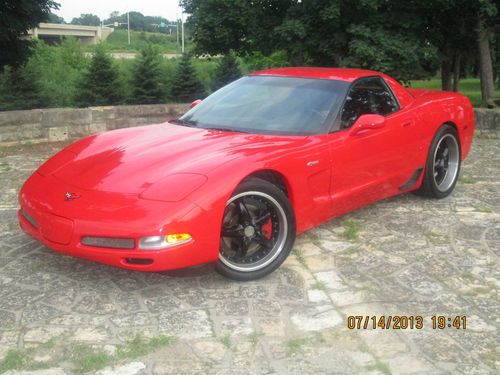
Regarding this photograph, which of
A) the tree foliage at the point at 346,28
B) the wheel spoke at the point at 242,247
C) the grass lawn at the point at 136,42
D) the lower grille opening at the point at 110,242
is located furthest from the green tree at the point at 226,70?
the grass lawn at the point at 136,42

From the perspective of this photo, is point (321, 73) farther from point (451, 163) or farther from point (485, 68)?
point (485, 68)

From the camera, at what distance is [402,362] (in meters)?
2.72

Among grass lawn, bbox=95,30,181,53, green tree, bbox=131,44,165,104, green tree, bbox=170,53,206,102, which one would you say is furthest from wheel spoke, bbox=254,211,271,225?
grass lawn, bbox=95,30,181,53

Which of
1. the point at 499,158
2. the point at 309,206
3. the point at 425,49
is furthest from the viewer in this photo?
the point at 425,49

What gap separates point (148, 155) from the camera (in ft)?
12.4

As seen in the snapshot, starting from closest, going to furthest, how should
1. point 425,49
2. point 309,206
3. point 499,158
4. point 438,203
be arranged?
point 309,206 → point 438,203 → point 499,158 → point 425,49

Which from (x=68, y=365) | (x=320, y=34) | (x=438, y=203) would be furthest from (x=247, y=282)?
(x=320, y=34)

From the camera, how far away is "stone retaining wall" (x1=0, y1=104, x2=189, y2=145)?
7988 millimetres

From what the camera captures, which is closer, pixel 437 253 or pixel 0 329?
pixel 0 329

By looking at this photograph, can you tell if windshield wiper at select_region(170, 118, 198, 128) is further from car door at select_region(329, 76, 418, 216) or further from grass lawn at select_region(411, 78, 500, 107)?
grass lawn at select_region(411, 78, 500, 107)

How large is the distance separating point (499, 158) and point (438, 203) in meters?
2.55

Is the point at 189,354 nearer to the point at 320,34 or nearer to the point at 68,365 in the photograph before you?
the point at 68,365

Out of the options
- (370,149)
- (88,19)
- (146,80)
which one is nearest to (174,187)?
(370,149)
